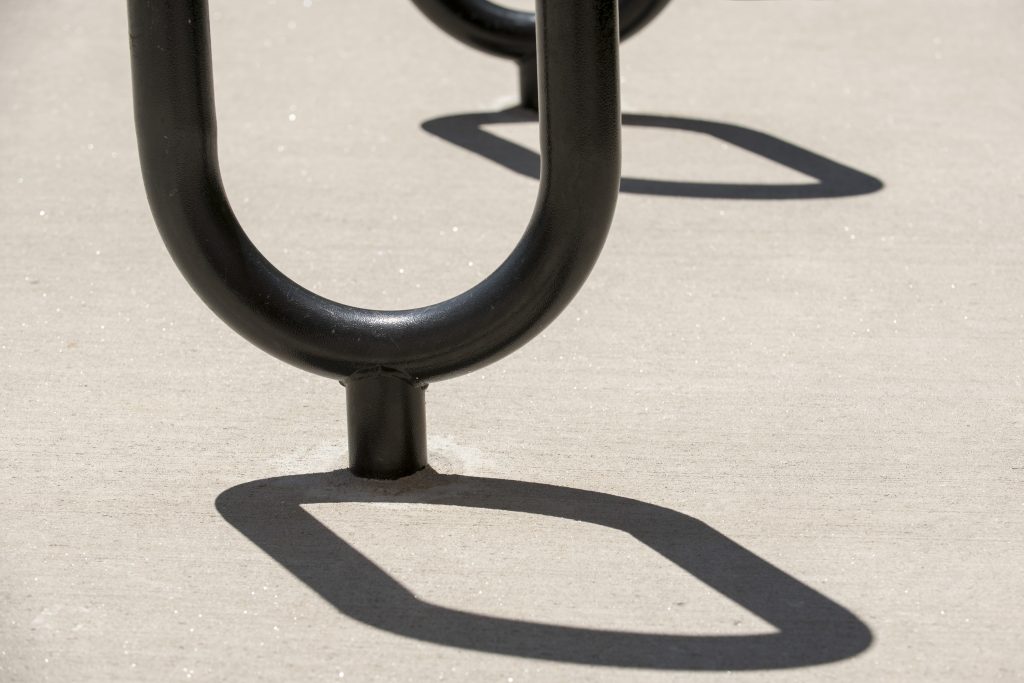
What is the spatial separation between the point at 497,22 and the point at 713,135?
Result: 3.16 feet

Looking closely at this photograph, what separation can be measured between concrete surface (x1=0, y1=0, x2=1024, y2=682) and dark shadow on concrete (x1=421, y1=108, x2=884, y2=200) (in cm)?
2

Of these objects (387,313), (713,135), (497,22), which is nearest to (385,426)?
(387,313)

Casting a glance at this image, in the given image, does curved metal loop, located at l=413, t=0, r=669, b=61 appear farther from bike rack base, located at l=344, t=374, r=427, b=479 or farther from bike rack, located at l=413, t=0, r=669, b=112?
bike rack base, located at l=344, t=374, r=427, b=479

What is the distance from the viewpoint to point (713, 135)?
6.14 metres

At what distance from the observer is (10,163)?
225 inches

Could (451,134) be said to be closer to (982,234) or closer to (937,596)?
(982,234)

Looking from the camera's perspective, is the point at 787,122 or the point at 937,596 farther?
the point at 787,122

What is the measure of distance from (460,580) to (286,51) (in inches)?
175

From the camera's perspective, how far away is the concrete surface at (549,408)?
297cm

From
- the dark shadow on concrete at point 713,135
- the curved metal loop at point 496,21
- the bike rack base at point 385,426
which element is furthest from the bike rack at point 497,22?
the bike rack base at point 385,426

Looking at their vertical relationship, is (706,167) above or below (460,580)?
above

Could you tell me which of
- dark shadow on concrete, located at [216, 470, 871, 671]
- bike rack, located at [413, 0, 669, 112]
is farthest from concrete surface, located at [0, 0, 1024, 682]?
bike rack, located at [413, 0, 669, 112]

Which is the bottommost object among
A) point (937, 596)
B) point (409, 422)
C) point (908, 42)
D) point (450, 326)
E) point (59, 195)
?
point (937, 596)

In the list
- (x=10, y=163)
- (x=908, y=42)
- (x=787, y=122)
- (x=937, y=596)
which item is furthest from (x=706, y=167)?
(x=937, y=596)
